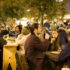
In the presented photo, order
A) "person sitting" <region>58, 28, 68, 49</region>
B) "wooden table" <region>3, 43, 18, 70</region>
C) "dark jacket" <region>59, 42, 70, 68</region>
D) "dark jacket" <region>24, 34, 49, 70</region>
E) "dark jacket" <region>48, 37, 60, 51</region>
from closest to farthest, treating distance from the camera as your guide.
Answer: "dark jacket" <region>59, 42, 70, 68</region> < "dark jacket" <region>24, 34, 49, 70</region> < "dark jacket" <region>48, 37, 60, 51</region> < "person sitting" <region>58, 28, 68, 49</region> < "wooden table" <region>3, 43, 18, 70</region>

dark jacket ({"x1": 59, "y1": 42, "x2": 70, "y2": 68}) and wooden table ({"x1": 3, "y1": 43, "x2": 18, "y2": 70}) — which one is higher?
dark jacket ({"x1": 59, "y1": 42, "x2": 70, "y2": 68})

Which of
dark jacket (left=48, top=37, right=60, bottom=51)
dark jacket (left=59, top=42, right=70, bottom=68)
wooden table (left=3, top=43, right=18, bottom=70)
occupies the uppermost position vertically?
dark jacket (left=59, top=42, right=70, bottom=68)

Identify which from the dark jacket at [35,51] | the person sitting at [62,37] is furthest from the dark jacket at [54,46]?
the dark jacket at [35,51]

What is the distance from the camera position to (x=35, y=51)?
4133 millimetres

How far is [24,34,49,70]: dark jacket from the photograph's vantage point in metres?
4.06

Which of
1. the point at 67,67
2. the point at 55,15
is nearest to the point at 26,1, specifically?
the point at 55,15

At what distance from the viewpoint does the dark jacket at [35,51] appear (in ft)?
13.3

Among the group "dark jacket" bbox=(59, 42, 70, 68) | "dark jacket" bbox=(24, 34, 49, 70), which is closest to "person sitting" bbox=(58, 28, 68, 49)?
"dark jacket" bbox=(24, 34, 49, 70)

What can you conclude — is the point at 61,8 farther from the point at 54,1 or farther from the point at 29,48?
the point at 29,48

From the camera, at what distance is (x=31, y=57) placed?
411 centimetres

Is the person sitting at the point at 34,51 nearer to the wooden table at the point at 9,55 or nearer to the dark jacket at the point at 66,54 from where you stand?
the dark jacket at the point at 66,54

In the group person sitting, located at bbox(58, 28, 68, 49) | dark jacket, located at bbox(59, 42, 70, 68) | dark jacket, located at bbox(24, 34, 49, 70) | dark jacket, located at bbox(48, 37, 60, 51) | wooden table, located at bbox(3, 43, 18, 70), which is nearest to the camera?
dark jacket, located at bbox(59, 42, 70, 68)

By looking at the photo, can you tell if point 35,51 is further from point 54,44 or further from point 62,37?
point 62,37

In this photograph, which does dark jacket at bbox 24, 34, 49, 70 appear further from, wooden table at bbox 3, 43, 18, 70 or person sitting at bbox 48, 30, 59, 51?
wooden table at bbox 3, 43, 18, 70
